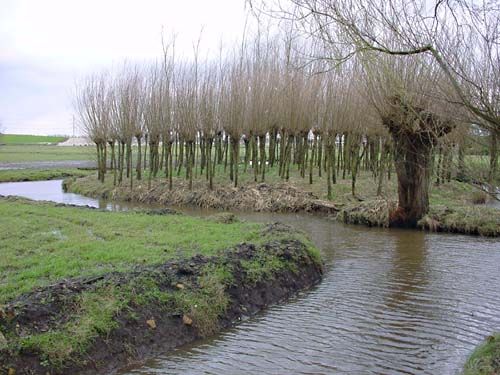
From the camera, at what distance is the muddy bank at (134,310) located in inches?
262

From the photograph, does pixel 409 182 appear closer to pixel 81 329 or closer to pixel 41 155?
pixel 81 329

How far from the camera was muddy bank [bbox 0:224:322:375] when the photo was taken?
21.8ft

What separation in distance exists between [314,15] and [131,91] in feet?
84.6

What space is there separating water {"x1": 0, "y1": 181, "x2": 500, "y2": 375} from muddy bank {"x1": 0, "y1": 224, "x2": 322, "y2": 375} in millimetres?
321

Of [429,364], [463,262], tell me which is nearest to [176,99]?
[463,262]

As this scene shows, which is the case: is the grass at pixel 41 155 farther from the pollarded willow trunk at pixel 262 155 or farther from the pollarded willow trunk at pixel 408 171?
the pollarded willow trunk at pixel 408 171

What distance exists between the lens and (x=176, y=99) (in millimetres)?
30000

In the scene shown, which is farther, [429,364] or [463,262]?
[463,262]

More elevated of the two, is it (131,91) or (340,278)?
(131,91)

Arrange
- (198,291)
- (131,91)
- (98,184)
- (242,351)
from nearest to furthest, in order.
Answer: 1. (242,351)
2. (198,291)
3. (131,91)
4. (98,184)

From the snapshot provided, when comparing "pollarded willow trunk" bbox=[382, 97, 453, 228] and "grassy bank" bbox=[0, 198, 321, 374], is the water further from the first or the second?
"pollarded willow trunk" bbox=[382, 97, 453, 228]

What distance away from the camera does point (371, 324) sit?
871cm

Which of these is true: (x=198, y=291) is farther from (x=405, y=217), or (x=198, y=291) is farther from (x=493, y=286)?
(x=405, y=217)

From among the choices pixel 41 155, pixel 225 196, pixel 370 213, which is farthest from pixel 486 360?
pixel 41 155
